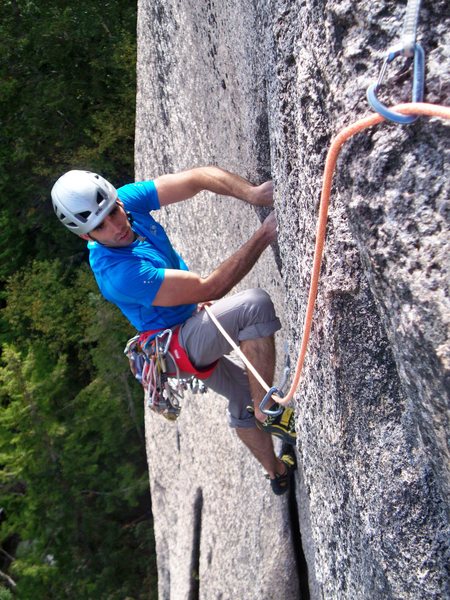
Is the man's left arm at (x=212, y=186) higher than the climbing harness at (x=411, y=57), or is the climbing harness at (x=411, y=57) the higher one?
Result: the climbing harness at (x=411, y=57)

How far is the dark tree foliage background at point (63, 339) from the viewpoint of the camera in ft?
33.8

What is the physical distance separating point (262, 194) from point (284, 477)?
5.70 feet

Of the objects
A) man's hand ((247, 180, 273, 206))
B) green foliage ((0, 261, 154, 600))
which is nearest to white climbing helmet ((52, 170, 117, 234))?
man's hand ((247, 180, 273, 206))

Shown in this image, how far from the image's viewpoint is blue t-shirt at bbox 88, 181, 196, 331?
321 centimetres

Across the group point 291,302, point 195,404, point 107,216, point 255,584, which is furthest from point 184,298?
point 195,404

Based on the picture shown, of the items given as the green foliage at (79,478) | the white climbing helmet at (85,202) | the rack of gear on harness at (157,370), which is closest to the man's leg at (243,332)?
the rack of gear on harness at (157,370)

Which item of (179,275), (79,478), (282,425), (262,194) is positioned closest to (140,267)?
(179,275)

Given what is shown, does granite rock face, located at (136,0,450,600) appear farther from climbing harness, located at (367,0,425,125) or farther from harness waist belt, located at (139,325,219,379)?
harness waist belt, located at (139,325,219,379)

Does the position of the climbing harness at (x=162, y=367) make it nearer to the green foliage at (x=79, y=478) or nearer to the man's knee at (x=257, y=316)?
the man's knee at (x=257, y=316)

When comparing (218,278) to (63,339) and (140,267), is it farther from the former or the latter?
(63,339)

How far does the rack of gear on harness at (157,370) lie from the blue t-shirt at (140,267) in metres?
0.09

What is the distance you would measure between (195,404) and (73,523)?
5.69 meters

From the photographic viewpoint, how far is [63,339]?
1384 centimetres

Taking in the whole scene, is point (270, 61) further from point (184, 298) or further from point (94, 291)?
point (94, 291)
